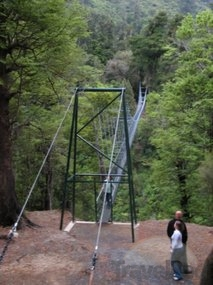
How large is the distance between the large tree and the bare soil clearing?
133 centimetres

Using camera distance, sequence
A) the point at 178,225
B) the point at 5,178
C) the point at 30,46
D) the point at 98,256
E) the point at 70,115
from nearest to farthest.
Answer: the point at 178,225
the point at 98,256
the point at 30,46
the point at 5,178
the point at 70,115

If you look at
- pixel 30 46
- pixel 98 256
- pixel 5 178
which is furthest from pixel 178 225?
pixel 30 46

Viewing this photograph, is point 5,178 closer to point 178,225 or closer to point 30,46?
point 30,46

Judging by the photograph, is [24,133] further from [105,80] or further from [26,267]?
[105,80]

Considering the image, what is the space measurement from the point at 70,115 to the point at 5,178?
6235 millimetres

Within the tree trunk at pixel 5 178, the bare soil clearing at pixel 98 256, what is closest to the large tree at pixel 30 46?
the tree trunk at pixel 5 178

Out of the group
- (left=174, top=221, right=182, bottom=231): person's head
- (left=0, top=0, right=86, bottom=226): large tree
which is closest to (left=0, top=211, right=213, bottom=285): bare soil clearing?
(left=174, top=221, right=182, bottom=231): person's head

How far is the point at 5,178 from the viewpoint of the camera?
855cm

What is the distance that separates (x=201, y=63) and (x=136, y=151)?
13133 millimetres

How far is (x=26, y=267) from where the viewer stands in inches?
251

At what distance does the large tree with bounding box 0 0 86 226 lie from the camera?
745 centimetres

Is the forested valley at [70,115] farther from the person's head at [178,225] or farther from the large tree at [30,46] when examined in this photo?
the person's head at [178,225]

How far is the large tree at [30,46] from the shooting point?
7445mm

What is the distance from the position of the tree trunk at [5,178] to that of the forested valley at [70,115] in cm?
2
